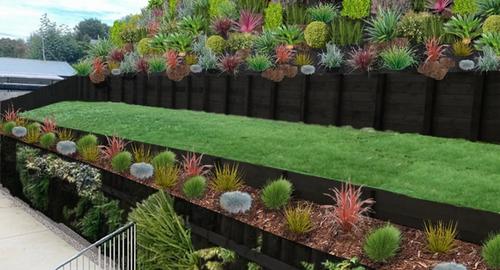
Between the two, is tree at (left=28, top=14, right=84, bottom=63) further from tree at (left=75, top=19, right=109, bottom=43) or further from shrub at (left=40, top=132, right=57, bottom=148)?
shrub at (left=40, top=132, right=57, bottom=148)

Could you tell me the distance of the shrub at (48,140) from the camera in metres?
11.7

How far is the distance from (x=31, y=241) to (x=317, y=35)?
8.79m

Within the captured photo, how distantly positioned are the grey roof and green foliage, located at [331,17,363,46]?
42.8 meters

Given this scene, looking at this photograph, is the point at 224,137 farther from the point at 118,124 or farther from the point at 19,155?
the point at 19,155

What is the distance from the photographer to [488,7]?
11.5 meters

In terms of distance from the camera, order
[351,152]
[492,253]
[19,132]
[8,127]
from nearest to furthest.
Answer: [492,253] → [351,152] → [19,132] → [8,127]

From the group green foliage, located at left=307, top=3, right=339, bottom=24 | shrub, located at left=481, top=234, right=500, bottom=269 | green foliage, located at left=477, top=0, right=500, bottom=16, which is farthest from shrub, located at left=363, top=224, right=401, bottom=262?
green foliage, located at left=307, top=3, right=339, bottom=24

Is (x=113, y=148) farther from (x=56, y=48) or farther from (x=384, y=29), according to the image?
(x=56, y=48)

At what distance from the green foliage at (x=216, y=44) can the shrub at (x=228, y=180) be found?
31.8 ft

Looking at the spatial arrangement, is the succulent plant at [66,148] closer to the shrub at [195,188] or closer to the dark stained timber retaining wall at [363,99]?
the dark stained timber retaining wall at [363,99]

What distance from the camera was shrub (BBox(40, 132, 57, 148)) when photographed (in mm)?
A: 11711

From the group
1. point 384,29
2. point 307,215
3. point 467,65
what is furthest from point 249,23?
point 307,215

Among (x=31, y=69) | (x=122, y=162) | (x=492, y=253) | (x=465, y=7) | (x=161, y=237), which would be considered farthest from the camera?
(x=31, y=69)

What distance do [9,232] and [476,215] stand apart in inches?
352
